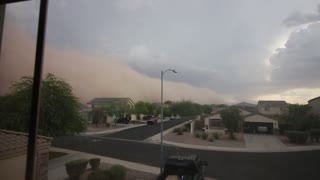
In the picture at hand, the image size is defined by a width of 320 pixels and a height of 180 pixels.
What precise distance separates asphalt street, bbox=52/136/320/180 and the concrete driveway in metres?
0.16

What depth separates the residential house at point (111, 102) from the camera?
7766 millimetres

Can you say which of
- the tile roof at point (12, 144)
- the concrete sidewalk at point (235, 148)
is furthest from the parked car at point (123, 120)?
the tile roof at point (12, 144)

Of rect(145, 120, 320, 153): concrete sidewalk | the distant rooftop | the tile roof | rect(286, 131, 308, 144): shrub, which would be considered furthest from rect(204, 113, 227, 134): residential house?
the tile roof

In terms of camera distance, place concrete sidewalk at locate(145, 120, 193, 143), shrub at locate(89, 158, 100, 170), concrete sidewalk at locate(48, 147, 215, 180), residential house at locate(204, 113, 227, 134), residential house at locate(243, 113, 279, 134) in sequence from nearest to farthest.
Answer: residential house at locate(243, 113, 279, 134)
concrete sidewalk at locate(48, 147, 215, 180)
residential house at locate(204, 113, 227, 134)
shrub at locate(89, 158, 100, 170)
concrete sidewalk at locate(145, 120, 193, 143)

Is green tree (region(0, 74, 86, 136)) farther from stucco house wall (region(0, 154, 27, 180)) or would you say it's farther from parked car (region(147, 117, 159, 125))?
stucco house wall (region(0, 154, 27, 180))

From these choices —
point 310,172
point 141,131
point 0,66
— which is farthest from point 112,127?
point 0,66

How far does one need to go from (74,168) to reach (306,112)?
4.32 m

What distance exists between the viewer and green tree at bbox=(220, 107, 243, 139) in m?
5.40

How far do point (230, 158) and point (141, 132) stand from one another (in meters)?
2.77

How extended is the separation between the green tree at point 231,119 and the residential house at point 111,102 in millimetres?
2899

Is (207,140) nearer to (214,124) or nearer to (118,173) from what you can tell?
(214,124)

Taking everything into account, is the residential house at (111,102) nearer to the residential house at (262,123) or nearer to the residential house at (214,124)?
the residential house at (214,124)

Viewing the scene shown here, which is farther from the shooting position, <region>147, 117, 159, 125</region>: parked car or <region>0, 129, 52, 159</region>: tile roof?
<region>147, 117, 159, 125</region>: parked car

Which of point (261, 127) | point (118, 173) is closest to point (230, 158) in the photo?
point (261, 127)
